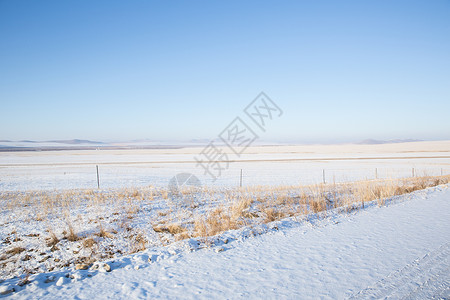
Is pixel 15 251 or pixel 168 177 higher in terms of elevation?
pixel 15 251

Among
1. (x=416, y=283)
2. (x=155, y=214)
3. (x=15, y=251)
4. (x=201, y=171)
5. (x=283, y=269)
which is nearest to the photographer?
(x=416, y=283)

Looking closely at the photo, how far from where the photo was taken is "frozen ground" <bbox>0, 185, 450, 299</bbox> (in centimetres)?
311

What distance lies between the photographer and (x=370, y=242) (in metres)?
4.63

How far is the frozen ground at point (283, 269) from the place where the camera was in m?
3.11

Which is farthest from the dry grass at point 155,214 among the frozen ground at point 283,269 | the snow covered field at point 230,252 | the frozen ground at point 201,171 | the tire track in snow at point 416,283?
the frozen ground at point 201,171

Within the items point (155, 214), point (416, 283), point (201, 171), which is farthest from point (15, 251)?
point (201, 171)

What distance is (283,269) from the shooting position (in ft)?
12.1

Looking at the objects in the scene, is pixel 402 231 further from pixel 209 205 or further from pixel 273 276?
pixel 209 205

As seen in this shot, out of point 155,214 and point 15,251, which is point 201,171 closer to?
point 155,214

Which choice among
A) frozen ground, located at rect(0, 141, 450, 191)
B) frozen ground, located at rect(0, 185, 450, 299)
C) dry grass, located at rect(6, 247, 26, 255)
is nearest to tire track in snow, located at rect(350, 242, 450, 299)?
frozen ground, located at rect(0, 185, 450, 299)

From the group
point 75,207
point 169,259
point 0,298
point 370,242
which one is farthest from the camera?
point 75,207

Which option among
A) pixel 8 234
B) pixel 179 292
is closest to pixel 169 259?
pixel 179 292

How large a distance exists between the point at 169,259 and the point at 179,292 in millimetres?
1067

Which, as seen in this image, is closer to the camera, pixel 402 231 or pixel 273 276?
pixel 273 276
